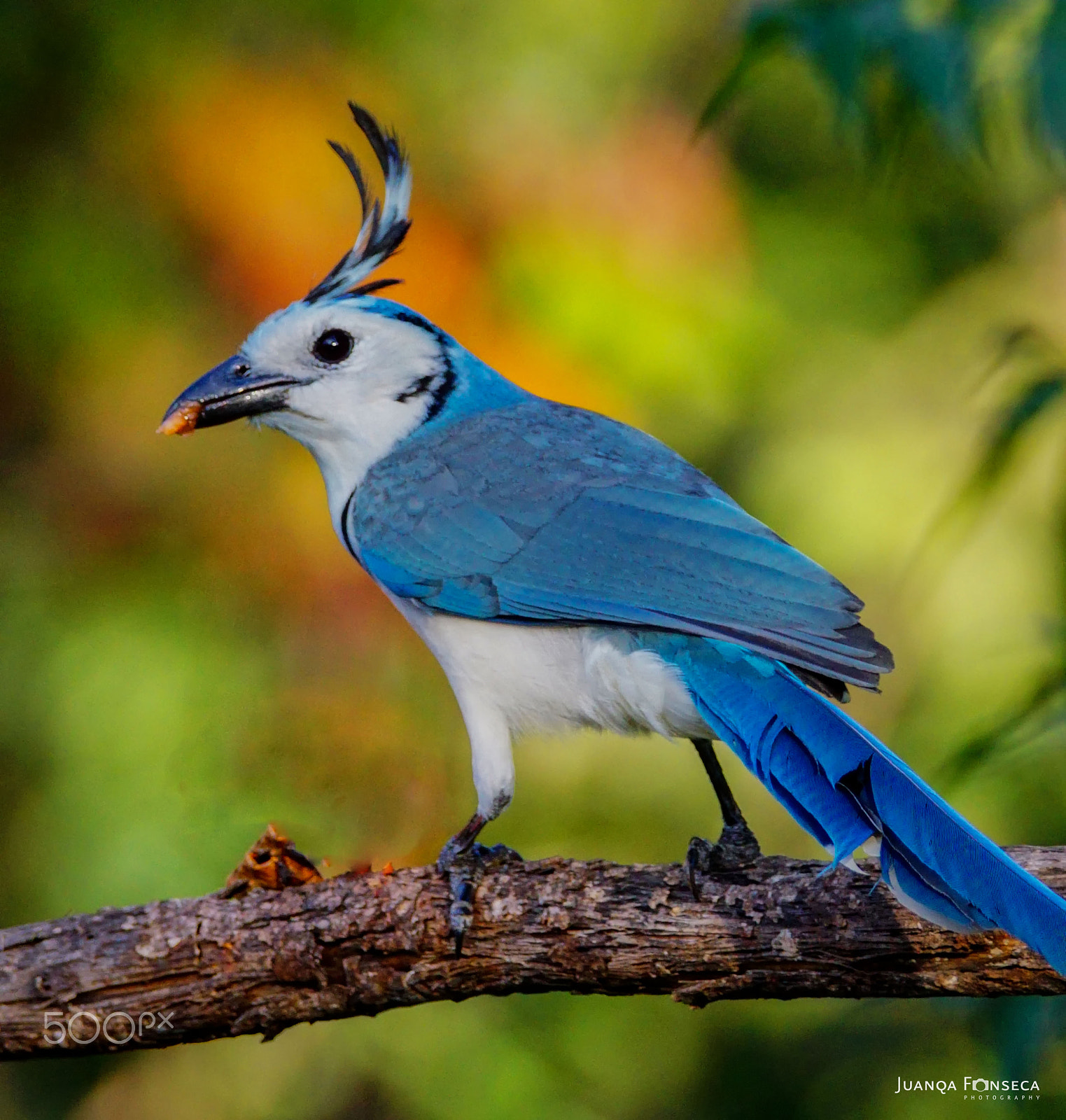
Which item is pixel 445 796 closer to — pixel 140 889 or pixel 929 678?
pixel 140 889

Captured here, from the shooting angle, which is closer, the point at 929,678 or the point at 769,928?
the point at 769,928

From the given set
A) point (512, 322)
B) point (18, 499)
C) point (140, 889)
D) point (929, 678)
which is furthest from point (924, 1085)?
point (18, 499)

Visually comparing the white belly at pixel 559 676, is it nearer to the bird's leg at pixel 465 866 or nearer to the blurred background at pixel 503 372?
the bird's leg at pixel 465 866

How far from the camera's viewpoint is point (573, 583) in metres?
3.26

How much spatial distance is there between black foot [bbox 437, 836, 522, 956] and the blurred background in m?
0.80

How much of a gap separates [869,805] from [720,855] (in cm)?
55

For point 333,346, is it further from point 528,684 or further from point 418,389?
point 528,684

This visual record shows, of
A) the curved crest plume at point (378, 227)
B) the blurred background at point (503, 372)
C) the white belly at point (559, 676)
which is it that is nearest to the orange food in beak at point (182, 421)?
the curved crest plume at point (378, 227)

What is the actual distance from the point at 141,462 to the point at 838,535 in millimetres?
2561

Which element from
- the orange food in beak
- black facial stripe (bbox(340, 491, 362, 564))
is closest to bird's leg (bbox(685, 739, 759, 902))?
black facial stripe (bbox(340, 491, 362, 564))

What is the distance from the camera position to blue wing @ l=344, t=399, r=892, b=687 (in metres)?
2.96

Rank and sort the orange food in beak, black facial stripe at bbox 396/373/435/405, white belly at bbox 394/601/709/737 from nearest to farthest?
1. white belly at bbox 394/601/709/737
2. the orange food in beak
3. black facial stripe at bbox 396/373/435/405

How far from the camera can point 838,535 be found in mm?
5223

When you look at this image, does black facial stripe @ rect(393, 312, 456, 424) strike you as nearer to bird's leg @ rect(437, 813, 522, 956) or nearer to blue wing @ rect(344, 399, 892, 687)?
blue wing @ rect(344, 399, 892, 687)
